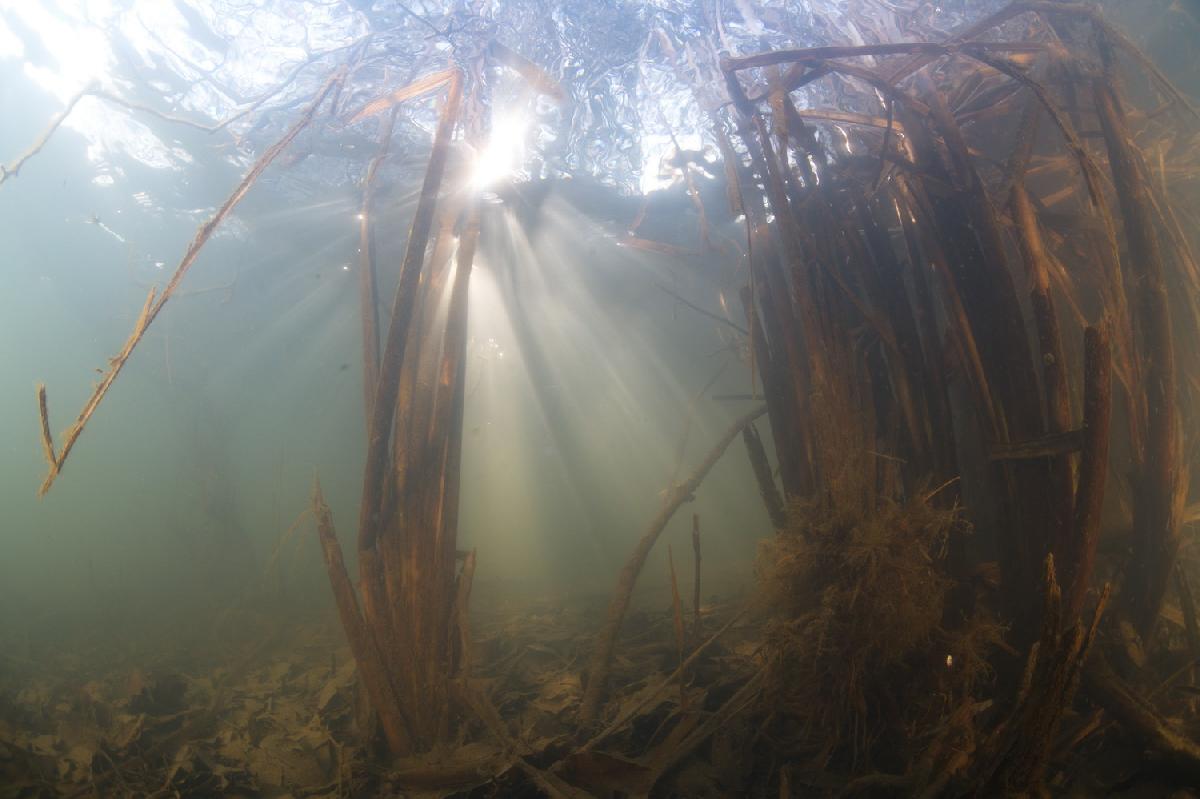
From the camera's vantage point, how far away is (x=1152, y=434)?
2.82m

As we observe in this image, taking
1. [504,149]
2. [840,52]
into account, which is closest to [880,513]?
[840,52]

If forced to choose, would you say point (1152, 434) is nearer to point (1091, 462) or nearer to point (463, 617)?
point (1091, 462)

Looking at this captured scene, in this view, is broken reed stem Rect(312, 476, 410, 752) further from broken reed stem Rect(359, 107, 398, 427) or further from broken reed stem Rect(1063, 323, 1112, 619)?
broken reed stem Rect(1063, 323, 1112, 619)

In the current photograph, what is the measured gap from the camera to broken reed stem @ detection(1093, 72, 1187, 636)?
278cm

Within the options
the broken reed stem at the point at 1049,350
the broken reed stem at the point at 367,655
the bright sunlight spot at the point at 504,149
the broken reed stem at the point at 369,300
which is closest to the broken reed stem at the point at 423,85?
the broken reed stem at the point at 369,300

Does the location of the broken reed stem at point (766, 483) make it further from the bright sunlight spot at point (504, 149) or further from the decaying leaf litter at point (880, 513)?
the bright sunlight spot at point (504, 149)

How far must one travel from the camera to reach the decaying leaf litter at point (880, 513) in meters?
2.32

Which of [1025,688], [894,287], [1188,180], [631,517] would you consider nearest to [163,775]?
[1025,688]

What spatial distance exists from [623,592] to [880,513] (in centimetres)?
196

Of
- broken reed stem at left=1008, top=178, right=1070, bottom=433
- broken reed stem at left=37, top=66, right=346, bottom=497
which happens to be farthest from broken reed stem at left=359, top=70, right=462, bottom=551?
broken reed stem at left=1008, top=178, right=1070, bottom=433

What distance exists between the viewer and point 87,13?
26.9ft

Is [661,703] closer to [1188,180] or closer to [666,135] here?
[1188,180]

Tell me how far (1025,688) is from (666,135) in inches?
319

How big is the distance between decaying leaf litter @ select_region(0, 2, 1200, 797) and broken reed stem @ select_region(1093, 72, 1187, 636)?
2 centimetres
